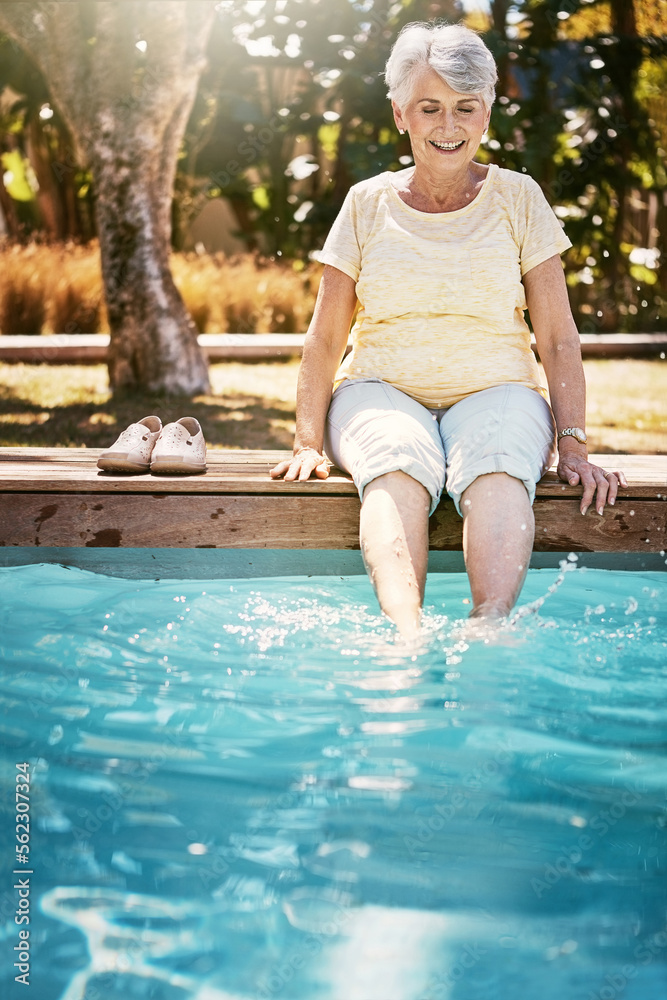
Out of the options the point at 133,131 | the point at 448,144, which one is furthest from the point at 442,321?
the point at 133,131

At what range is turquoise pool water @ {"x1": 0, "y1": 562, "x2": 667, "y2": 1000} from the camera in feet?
5.03

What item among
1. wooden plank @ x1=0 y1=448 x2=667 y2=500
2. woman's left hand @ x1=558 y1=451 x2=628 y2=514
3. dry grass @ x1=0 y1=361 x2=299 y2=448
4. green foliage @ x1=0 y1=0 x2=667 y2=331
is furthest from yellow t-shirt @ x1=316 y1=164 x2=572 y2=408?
green foliage @ x1=0 y1=0 x2=667 y2=331

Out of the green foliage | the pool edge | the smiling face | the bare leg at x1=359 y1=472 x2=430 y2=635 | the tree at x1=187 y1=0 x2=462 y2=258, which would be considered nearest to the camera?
the bare leg at x1=359 y1=472 x2=430 y2=635

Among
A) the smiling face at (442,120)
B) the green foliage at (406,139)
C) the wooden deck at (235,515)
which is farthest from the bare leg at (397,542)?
the green foliage at (406,139)

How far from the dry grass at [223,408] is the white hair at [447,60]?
296cm

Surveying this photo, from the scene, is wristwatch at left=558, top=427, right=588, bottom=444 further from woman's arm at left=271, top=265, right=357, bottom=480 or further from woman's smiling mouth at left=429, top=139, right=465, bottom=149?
woman's smiling mouth at left=429, top=139, right=465, bottom=149

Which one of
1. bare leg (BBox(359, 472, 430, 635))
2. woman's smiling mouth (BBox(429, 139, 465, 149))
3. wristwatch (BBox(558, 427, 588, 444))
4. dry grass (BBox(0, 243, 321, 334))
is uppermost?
woman's smiling mouth (BBox(429, 139, 465, 149))

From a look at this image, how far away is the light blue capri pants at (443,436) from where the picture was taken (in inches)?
102

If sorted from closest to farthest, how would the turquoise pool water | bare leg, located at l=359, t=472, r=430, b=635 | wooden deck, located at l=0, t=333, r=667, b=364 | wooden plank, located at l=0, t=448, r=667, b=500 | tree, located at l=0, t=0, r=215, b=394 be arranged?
the turquoise pool water < bare leg, located at l=359, t=472, r=430, b=635 < wooden plank, located at l=0, t=448, r=667, b=500 < tree, located at l=0, t=0, r=215, b=394 < wooden deck, located at l=0, t=333, r=667, b=364

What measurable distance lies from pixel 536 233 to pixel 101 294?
6.76 metres

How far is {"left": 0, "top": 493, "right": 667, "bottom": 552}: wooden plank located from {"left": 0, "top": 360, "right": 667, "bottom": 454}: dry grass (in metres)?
2.42

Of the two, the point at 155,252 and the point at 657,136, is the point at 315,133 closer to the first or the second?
the point at 657,136

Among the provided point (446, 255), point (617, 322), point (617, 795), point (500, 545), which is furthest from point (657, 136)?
point (617, 795)

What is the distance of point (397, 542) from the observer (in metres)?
2.49
